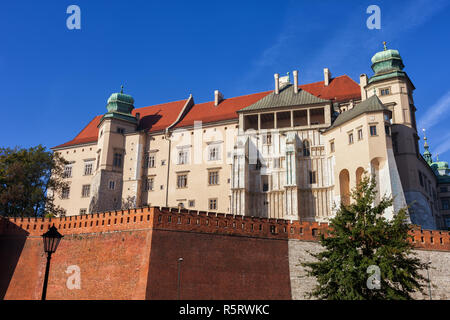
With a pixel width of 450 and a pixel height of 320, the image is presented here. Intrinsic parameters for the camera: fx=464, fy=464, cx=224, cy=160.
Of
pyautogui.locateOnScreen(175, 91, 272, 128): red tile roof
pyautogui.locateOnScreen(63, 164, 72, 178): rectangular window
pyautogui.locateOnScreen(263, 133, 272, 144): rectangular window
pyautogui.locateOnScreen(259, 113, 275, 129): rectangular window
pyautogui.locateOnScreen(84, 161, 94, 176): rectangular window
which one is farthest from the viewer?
pyautogui.locateOnScreen(63, 164, 72, 178): rectangular window

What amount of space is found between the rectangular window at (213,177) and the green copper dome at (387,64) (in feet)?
61.9

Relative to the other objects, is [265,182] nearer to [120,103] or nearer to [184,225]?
[184,225]

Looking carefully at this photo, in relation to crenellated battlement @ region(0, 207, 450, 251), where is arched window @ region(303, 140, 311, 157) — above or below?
above

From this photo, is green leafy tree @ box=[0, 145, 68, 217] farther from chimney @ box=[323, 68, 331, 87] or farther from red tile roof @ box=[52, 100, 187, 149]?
chimney @ box=[323, 68, 331, 87]

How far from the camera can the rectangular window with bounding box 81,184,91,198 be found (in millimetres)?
56281

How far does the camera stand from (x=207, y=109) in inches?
2302

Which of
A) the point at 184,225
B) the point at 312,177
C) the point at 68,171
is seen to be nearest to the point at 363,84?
the point at 312,177

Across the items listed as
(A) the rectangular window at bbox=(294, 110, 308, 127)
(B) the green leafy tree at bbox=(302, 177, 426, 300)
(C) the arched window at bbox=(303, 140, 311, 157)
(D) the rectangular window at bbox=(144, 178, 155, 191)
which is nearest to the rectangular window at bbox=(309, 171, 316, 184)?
(C) the arched window at bbox=(303, 140, 311, 157)

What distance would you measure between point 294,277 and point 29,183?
27.2 m

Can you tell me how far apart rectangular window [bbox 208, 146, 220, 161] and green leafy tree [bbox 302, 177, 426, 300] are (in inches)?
1053

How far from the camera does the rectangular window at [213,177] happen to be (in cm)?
5055

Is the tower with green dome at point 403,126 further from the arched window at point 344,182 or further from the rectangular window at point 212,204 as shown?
the rectangular window at point 212,204

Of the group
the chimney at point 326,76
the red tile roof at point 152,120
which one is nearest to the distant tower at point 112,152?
the red tile roof at point 152,120

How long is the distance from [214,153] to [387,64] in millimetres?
20492
